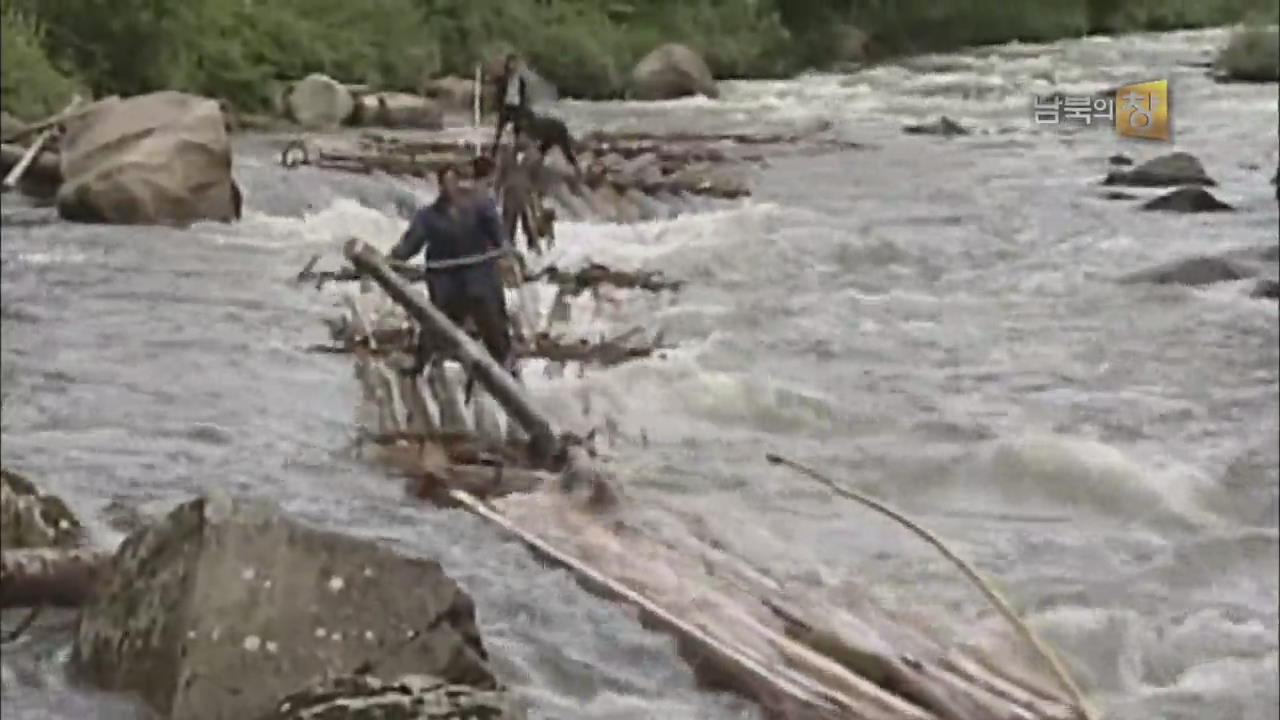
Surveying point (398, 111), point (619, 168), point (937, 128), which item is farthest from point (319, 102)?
point (937, 128)

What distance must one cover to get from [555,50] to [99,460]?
55 cm

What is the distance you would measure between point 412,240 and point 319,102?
16cm

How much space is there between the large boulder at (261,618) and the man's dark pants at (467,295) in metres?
0.20

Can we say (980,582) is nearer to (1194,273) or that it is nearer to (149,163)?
(1194,273)

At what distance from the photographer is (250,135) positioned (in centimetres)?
176

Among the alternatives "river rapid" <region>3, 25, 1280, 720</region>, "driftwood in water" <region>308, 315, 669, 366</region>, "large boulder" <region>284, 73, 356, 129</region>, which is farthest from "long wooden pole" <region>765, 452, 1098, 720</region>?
→ "large boulder" <region>284, 73, 356, 129</region>

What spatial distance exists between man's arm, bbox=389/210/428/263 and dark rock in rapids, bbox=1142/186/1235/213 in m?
0.63

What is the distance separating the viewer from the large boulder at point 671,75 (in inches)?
66.8

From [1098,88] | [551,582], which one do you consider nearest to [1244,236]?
[1098,88]

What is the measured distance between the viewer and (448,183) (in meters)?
1.71

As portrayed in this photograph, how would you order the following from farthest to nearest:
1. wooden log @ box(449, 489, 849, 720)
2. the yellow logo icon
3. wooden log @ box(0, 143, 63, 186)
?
wooden log @ box(0, 143, 63, 186) < the yellow logo icon < wooden log @ box(449, 489, 849, 720)

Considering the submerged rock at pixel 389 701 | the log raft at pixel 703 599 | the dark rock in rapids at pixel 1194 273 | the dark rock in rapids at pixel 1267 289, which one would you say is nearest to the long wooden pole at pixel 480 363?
the log raft at pixel 703 599

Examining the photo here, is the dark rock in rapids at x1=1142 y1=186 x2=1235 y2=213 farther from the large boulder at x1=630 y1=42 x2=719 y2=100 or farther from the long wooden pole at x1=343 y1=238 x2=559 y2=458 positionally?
the long wooden pole at x1=343 y1=238 x2=559 y2=458

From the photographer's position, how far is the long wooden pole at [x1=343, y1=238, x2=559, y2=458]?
167 centimetres
